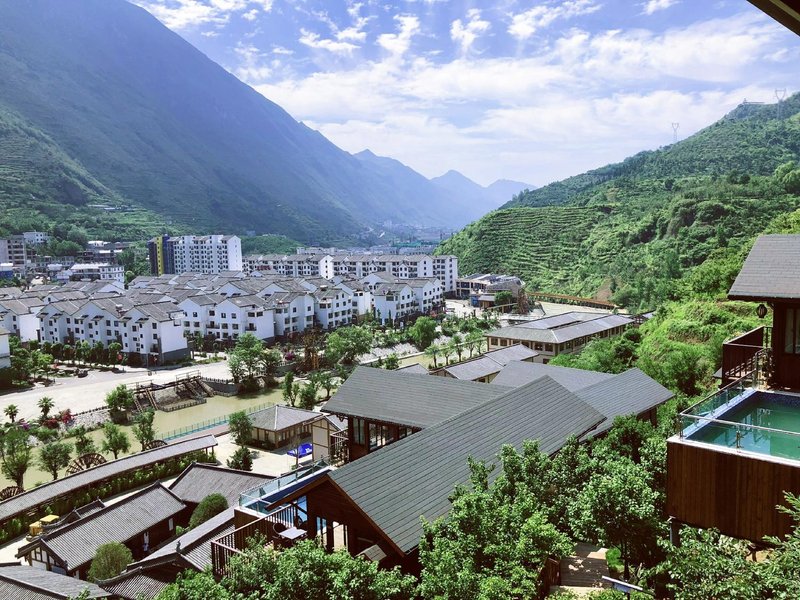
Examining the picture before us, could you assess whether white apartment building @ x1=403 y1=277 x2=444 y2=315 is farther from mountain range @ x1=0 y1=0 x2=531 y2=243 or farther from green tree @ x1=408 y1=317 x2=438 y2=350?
mountain range @ x1=0 y1=0 x2=531 y2=243

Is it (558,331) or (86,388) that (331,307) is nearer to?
(86,388)

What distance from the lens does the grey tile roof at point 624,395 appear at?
44.2ft

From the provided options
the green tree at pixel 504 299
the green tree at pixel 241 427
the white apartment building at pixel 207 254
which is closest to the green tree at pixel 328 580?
the green tree at pixel 241 427

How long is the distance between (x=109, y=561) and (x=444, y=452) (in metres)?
9.68

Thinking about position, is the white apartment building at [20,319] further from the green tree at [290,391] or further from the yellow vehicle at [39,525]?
the yellow vehicle at [39,525]

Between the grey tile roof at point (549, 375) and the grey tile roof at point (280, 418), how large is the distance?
28.0 ft

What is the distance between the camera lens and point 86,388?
111 feet

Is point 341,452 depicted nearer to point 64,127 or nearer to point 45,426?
point 45,426


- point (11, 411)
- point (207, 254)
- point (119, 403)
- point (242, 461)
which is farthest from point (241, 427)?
point (207, 254)

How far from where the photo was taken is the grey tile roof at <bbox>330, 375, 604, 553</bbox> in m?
7.64

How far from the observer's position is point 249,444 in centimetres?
2455

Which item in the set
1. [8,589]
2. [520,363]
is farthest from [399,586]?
[520,363]

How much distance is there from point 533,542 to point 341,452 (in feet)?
22.5

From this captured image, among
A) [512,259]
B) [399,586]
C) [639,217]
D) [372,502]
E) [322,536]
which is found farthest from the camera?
[512,259]
